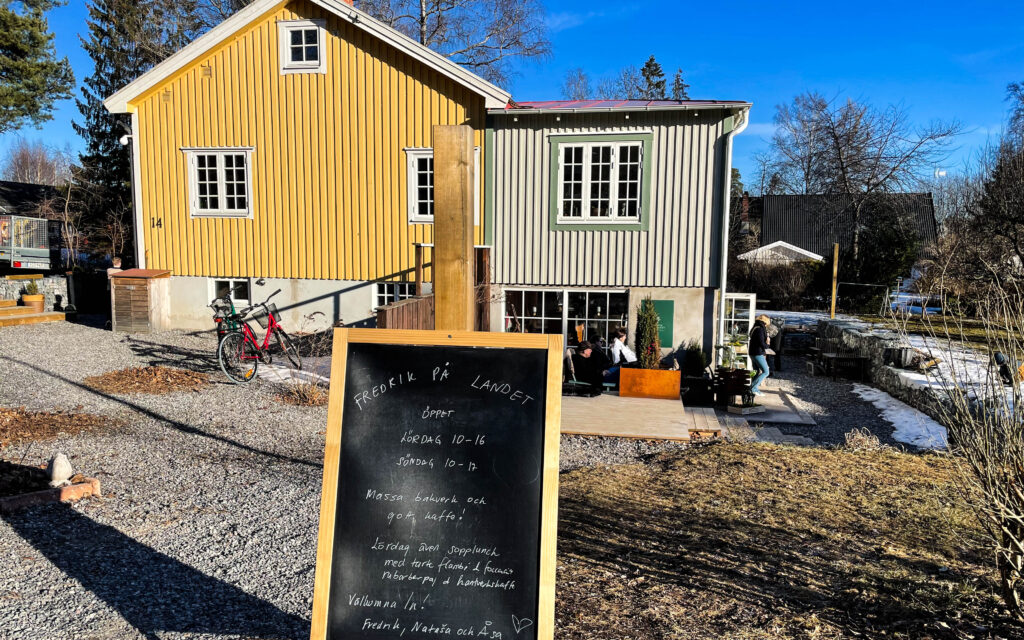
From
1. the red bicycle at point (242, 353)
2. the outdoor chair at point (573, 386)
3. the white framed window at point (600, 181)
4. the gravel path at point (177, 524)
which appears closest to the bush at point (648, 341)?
the outdoor chair at point (573, 386)

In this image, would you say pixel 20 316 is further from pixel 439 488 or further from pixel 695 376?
pixel 439 488

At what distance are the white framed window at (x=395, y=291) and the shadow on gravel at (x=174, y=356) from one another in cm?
334

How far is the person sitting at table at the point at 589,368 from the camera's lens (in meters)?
10.2

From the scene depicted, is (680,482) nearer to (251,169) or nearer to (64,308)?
(251,169)

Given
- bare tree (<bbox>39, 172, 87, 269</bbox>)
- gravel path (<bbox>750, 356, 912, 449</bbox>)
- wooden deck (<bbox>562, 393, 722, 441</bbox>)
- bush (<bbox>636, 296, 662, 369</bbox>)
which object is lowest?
gravel path (<bbox>750, 356, 912, 449</bbox>)

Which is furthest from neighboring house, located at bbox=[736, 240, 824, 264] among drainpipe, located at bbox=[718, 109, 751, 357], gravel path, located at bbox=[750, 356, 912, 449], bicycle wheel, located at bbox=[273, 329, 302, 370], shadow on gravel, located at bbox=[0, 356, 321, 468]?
shadow on gravel, located at bbox=[0, 356, 321, 468]

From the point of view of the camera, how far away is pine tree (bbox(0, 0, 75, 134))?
20.6 metres

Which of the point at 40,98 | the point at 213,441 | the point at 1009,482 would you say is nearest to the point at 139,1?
the point at 40,98

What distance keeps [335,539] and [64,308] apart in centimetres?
1838

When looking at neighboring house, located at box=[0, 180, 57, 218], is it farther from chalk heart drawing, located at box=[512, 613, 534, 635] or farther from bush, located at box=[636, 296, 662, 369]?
chalk heart drawing, located at box=[512, 613, 534, 635]

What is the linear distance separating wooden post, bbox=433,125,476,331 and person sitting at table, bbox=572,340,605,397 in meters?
6.73

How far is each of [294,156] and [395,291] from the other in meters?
3.42

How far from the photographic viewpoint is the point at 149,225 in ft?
46.9

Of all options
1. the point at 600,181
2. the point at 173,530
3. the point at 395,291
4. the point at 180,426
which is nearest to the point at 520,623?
the point at 173,530
